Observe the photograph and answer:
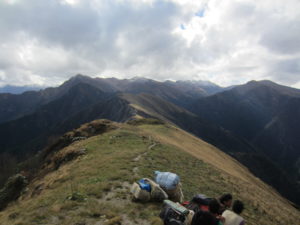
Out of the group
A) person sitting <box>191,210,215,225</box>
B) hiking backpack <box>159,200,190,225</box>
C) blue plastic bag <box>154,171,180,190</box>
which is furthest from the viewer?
blue plastic bag <box>154,171,180,190</box>

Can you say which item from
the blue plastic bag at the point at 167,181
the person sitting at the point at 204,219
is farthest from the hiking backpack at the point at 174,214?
the blue plastic bag at the point at 167,181

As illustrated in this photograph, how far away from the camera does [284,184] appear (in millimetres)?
195625

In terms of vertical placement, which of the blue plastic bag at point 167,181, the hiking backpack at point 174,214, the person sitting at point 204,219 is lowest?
the hiking backpack at point 174,214

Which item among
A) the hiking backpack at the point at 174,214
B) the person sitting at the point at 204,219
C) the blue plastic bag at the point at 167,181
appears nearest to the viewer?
the person sitting at the point at 204,219

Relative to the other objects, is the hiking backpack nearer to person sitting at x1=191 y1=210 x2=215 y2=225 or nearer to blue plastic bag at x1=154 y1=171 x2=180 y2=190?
person sitting at x1=191 y1=210 x2=215 y2=225

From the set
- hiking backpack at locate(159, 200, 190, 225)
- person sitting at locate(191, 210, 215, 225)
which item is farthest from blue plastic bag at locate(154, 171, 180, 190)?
person sitting at locate(191, 210, 215, 225)

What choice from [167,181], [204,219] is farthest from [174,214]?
[167,181]

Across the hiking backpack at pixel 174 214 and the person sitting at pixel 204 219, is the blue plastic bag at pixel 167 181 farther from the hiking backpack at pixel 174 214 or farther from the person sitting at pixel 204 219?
the person sitting at pixel 204 219

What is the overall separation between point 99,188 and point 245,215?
10.5 meters

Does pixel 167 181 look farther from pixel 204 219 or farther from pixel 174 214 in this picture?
pixel 204 219

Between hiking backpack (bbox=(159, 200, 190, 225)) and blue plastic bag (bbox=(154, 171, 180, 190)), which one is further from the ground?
blue plastic bag (bbox=(154, 171, 180, 190))

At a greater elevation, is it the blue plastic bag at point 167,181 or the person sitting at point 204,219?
the person sitting at point 204,219

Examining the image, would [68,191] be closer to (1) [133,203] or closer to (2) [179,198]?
(1) [133,203]

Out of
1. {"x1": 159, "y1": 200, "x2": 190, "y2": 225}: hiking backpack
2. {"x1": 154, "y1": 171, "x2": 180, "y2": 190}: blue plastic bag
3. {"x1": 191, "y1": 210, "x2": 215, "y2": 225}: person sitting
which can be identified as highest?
{"x1": 191, "y1": 210, "x2": 215, "y2": 225}: person sitting
